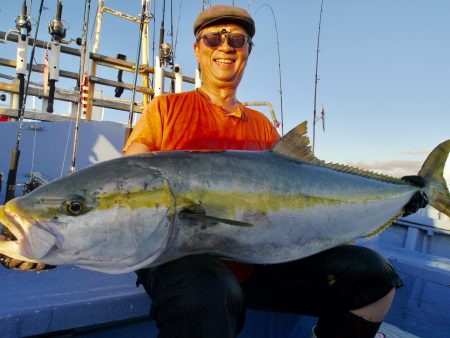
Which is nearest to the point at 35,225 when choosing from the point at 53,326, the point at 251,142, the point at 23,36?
the point at 53,326

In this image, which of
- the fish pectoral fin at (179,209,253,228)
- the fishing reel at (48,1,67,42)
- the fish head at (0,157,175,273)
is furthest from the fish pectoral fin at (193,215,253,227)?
the fishing reel at (48,1,67,42)

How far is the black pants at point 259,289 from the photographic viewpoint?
4.21 feet

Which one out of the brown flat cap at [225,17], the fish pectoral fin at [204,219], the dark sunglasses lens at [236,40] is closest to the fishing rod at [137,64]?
the brown flat cap at [225,17]

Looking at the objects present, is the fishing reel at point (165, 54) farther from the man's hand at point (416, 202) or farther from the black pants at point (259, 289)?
the black pants at point (259, 289)

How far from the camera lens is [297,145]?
1.87 m

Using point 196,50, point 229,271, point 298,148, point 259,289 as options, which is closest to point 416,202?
point 298,148

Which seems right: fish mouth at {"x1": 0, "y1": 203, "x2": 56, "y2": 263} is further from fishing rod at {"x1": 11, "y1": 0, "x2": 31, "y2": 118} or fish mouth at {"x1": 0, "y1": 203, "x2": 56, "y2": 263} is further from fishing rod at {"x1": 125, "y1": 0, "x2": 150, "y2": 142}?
fishing rod at {"x1": 11, "y1": 0, "x2": 31, "y2": 118}

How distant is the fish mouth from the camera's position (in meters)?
1.21

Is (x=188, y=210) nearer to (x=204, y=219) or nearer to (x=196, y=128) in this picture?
(x=204, y=219)

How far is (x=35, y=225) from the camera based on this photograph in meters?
1.22

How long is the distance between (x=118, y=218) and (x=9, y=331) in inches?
31.2

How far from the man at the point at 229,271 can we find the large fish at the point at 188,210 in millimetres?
122

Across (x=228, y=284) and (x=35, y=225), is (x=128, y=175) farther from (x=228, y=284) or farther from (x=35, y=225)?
(x=228, y=284)

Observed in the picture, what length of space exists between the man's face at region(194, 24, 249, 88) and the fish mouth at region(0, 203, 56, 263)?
64.4 inches
